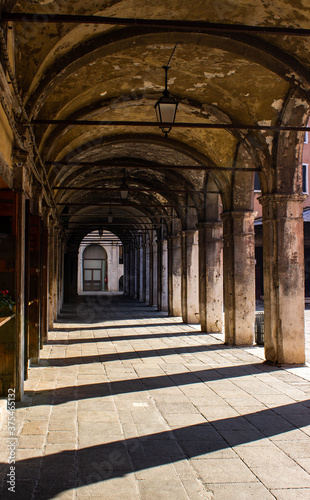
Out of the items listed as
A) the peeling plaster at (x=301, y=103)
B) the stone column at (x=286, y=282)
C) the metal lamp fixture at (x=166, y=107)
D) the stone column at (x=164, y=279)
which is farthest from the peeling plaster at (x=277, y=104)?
the stone column at (x=164, y=279)

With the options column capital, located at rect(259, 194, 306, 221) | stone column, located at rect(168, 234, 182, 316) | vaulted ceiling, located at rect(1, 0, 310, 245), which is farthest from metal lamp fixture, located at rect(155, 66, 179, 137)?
stone column, located at rect(168, 234, 182, 316)

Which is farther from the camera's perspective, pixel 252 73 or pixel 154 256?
pixel 154 256

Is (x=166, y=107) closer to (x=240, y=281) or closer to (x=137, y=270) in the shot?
(x=240, y=281)

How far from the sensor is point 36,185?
893 cm

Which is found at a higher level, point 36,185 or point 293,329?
point 36,185

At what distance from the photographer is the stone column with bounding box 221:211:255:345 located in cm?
1107

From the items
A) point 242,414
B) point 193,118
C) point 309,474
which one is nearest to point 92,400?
point 242,414

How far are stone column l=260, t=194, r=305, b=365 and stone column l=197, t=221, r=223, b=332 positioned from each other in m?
4.43

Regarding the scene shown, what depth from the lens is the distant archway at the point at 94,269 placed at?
149 ft

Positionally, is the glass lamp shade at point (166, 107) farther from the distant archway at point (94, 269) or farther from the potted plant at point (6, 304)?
the distant archway at point (94, 269)

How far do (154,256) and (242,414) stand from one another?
18486 millimetres

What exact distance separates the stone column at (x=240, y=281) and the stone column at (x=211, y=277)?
7.05 ft

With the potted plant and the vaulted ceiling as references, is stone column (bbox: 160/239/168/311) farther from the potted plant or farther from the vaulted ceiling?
the potted plant

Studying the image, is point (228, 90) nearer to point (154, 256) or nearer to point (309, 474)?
point (309, 474)
